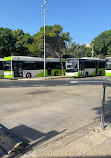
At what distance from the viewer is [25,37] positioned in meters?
33.4

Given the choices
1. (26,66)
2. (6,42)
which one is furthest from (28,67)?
(6,42)

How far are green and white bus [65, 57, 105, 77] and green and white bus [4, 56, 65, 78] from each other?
3.37 m

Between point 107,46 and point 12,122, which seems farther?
point 107,46

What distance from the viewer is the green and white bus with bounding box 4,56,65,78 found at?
20984 millimetres

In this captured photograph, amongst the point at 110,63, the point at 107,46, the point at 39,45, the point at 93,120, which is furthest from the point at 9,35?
the point at 93,120

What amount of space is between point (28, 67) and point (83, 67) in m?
8.72

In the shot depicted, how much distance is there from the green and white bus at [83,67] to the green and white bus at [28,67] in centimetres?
337

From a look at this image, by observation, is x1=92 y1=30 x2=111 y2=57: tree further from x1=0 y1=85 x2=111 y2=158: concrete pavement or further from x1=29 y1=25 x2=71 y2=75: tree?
x1=0 y1=85 x2=111 y2=158: concrete pavement

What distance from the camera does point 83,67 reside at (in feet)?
77.7

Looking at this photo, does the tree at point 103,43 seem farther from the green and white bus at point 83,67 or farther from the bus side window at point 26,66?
the bus side window at point 26,66

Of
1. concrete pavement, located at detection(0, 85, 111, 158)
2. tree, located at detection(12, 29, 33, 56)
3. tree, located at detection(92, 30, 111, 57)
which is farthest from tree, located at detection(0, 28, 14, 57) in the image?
concrete pavement, located at detection(0, 85, 111, 158)

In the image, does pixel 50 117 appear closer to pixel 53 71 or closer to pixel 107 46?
pixel 53 71

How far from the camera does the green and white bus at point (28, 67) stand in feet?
68.8

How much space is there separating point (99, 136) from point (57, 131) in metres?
1.12
